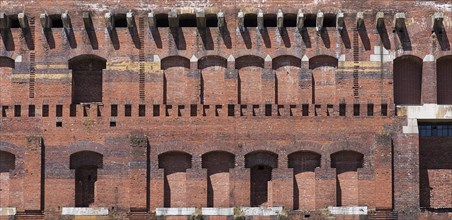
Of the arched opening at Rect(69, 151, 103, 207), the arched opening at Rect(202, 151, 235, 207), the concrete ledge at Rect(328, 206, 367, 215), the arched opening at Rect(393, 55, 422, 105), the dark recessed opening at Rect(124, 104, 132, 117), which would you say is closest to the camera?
the concrete ledge at Rect(328, 206, 367, 215)

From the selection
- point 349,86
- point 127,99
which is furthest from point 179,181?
point 349,86

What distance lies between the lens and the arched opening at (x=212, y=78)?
182 ft

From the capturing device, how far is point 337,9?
183 ft

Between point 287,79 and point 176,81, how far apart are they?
5.32 meters

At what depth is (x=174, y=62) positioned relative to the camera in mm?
55688

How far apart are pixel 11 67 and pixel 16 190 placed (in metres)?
6.04

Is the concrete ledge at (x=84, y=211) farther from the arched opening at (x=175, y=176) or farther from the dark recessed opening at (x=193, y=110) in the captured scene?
the dark recessed opening at (x=193, y=110)

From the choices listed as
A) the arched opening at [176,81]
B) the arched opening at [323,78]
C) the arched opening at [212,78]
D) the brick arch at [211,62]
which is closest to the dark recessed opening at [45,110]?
the arched opening at [176,81]

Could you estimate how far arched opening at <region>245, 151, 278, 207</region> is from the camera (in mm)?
54688

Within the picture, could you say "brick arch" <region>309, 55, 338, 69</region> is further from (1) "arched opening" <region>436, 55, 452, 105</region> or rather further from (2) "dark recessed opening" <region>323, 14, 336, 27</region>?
(1) "arched opening" <region>436, 55, 452, 105</region>

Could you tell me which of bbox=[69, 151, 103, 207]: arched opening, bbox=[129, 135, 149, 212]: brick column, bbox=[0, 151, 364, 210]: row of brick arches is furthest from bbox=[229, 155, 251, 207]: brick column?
bbox=[69, 151, 103, 207]: arched opening

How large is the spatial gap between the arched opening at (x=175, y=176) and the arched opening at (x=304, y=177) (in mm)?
5027

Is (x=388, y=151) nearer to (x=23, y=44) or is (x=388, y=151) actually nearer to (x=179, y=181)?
(x=179, y=181)

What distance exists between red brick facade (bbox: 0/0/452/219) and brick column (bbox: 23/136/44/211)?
0.07m
